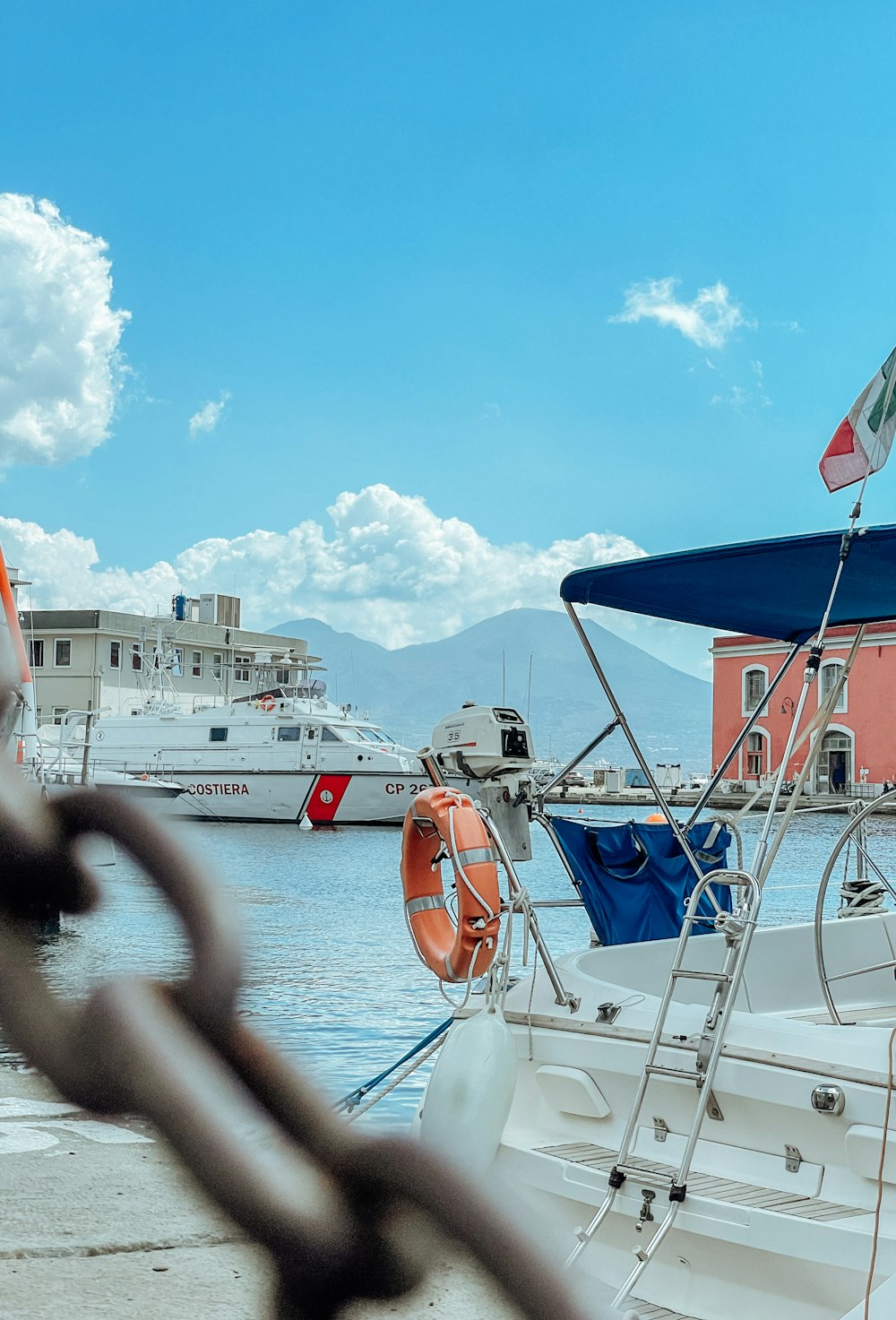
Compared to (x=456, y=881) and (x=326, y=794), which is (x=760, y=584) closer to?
(x=456, y=881)

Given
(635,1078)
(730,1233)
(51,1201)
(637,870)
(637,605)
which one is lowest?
(51,1201)

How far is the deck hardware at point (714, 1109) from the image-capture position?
14.8 ft

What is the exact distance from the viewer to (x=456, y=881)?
182 inches

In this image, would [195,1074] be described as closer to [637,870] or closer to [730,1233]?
Answer: [730,1233]

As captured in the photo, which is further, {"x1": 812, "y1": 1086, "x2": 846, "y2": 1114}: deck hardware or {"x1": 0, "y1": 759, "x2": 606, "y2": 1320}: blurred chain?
{"x1": 812, "y1": 1086, "x2": 846, "y2": 1114}: deck hardware

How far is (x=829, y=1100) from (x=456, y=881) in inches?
56.2

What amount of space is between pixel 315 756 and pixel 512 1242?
38.1 m

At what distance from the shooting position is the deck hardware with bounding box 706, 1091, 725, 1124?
4504 mm

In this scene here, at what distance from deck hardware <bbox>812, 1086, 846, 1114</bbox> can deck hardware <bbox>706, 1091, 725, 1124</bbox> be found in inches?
14.6

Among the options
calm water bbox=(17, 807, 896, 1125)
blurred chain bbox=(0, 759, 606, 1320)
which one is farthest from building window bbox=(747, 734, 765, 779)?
blurred chain bbox=(0, 759, 606, 1320)

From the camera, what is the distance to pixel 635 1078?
473cm

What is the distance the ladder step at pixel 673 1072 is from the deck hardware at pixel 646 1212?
0.40 metres

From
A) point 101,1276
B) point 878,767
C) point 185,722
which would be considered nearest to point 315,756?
point 185,722

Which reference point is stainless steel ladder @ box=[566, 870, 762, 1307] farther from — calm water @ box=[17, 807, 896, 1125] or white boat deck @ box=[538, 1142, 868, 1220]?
calm water @ box=[17, 807, 896, 1125]
